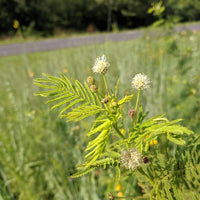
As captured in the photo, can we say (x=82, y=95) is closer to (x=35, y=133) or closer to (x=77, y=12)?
(x=35, y=133)

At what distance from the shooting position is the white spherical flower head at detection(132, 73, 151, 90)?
1.01 feet

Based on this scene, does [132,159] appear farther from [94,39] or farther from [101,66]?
[94,39]

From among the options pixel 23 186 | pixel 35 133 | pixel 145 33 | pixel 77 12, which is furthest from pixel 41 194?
pixel 77 12

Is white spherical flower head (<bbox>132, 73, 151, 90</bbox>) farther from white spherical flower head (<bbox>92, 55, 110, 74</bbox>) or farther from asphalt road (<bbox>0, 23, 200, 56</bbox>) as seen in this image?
asphalt road (<bbox>0, 23, 200, 56</bbox>)

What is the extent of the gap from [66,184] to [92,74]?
65 cm

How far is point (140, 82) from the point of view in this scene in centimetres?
31

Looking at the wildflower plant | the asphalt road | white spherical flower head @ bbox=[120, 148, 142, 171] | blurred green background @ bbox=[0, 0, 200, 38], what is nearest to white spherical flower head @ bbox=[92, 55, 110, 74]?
the wildflower plant

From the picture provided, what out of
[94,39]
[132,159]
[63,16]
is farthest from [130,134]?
[63,16]

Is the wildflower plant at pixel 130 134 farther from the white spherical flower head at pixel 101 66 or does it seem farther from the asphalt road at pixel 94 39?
the asphalt road at pixel 94 39

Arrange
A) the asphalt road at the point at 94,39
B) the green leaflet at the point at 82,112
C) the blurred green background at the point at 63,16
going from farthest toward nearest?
the blurred green background at the point at 63,16
the asphalt road at the point at 94,39
the green leaflet at the point at 82,112

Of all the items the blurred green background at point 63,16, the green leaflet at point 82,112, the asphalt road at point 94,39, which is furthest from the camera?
the blurred green background at point 63,16

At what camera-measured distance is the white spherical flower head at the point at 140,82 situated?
31cm

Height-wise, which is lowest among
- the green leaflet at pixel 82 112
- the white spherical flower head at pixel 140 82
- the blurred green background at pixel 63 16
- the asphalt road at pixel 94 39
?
the green leaflet at pixel 82 112

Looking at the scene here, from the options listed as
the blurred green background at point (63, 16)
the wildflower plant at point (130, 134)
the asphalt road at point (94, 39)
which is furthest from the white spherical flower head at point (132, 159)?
the blurred green background at point (63, 16)
